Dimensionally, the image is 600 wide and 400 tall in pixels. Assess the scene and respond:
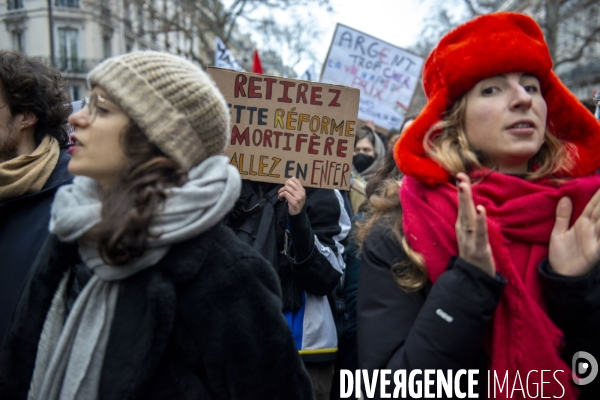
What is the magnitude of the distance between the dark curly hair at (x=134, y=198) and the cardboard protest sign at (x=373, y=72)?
5.02m

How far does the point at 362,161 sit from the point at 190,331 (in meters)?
3.41

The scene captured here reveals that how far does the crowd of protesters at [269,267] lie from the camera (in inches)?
54.9

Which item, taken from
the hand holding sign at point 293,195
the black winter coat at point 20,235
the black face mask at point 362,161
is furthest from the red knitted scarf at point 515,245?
the black face mask at point 362,161

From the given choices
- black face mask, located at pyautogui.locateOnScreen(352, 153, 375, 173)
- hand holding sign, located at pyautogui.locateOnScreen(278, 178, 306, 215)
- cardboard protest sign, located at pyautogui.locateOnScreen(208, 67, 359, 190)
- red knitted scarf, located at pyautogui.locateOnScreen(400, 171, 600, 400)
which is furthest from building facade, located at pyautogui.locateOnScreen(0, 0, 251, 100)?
red knitted scarf, located at pyautogui.locateOnScreen(400, 171, 600, 400)

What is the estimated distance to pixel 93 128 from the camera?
4.80 ft

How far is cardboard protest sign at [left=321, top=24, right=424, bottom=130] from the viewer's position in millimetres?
6270

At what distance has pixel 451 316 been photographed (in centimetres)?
138

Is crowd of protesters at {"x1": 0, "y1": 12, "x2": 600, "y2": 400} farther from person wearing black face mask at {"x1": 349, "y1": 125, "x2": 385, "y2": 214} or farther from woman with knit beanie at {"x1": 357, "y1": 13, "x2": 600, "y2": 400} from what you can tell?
person wearing black face mask at {"x1": 349, "y1": 125, "x2": 385, "y2": 214}

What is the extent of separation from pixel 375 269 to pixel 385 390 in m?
0.36

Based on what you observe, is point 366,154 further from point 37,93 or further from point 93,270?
point 93,270

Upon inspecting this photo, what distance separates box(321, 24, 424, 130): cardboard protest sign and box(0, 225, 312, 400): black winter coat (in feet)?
16.5

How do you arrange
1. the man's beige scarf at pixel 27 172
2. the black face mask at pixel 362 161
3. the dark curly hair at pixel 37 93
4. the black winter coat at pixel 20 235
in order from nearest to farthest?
the black winter coat at pixel 20 235
the man's beige scarf at pixel 27 172
the dark curly hair at pixel 37 93
the black face mask at pixel 362 161

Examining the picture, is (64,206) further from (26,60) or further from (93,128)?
(26,60)

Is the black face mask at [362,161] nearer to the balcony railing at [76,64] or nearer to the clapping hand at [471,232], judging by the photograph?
the clapping hand at [471,232]
